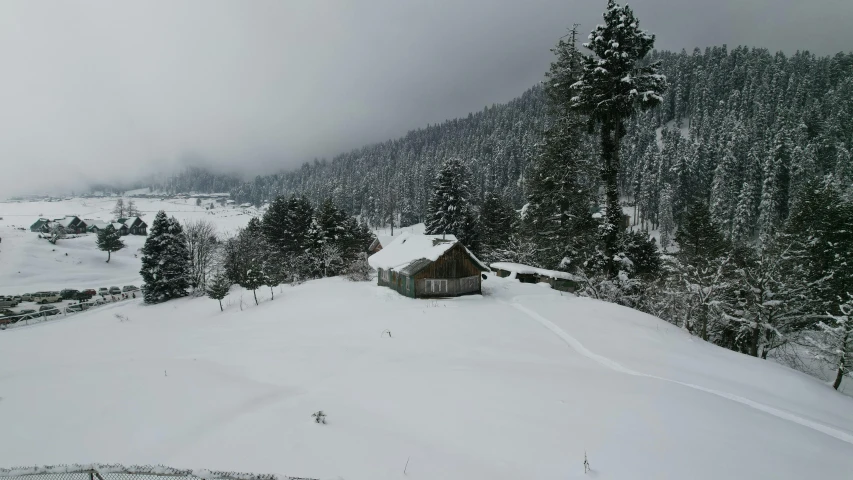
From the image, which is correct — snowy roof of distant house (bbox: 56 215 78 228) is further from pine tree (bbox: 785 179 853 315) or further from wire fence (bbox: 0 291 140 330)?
pine tree (bbox: 785 179 853 315)

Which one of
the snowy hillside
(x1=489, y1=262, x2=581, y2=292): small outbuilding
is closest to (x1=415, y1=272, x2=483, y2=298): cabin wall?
(x1=489, y1=262, x2=581, y2=292): small outbuilding

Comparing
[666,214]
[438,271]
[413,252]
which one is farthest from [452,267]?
[666,214]

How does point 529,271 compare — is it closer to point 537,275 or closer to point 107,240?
point 537,275

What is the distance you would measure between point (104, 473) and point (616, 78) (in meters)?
23.3

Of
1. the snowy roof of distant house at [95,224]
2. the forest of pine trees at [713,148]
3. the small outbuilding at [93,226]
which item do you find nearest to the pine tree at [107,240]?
the small outbuilding at [93,226]

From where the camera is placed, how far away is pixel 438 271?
2927 cm

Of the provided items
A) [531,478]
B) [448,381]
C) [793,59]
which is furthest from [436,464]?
[793,59]

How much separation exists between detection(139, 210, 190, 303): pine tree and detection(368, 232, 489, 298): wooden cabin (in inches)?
1052

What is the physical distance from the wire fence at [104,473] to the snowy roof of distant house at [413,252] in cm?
2440

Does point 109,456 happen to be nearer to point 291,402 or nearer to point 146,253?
point 291,402

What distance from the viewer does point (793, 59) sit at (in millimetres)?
133750

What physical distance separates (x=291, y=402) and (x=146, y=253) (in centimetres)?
4192

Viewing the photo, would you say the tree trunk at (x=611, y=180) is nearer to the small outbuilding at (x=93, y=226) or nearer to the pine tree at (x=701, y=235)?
the pine tree at (x=701, y=235)

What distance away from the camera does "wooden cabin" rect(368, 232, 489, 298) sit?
28.8 metres
